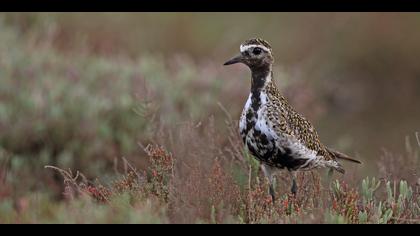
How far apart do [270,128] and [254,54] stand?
2.04 feet

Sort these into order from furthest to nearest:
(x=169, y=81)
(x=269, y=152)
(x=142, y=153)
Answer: (x=169, y=81) < (x=142, y=153) < (x=269, y=152)

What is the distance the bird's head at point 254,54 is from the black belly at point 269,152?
579mm

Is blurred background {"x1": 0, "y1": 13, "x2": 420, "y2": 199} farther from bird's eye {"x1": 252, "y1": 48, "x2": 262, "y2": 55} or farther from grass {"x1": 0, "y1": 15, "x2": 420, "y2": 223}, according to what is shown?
bird's eye {"x1": 252, "y1": 48, "x2": 262, "y2": 55}

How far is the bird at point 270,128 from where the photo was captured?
572 cm

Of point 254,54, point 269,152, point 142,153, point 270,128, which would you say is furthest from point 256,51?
point 142,153

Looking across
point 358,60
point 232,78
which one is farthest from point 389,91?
point 232,78

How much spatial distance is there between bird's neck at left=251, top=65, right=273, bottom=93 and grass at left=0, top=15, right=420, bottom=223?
50cm

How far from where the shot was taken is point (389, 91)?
13891 mm

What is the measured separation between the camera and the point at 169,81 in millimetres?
10234

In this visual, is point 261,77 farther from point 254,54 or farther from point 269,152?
point 269,152

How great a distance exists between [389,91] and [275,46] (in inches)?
89.2

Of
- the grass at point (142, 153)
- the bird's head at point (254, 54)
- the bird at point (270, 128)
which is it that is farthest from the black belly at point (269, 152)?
the bird's head at point (254, 54)

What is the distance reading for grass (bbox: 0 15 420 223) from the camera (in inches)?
192
